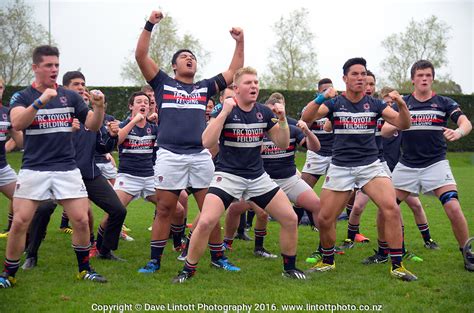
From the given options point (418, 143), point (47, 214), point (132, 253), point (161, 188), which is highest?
point (418, 143)

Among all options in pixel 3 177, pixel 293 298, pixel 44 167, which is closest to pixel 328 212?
pixel 293 298

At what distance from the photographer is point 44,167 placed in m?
6.57

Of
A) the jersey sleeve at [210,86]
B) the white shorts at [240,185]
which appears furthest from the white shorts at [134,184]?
the white shorts at [240,185]

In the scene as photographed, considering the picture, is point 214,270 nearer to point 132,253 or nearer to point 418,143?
point 132,253

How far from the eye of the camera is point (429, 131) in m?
7.98

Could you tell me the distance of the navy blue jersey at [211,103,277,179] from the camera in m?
6.97

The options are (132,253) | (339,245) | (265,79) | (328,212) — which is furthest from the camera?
(265,79)

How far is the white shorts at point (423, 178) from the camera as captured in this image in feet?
25.6

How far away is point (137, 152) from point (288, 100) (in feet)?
78.0

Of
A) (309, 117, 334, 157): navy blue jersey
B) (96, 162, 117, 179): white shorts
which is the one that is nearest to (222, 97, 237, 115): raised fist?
(309, 117, 334, 157): navy blue jersey

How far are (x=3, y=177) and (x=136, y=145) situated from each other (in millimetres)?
2186

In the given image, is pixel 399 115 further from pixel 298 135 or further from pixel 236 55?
pixel 236 55

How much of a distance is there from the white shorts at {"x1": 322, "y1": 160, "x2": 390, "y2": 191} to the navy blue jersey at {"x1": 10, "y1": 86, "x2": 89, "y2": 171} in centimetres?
334

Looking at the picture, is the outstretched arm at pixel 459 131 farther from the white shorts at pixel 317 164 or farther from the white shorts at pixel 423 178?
the white shorts at pixel 317 164
